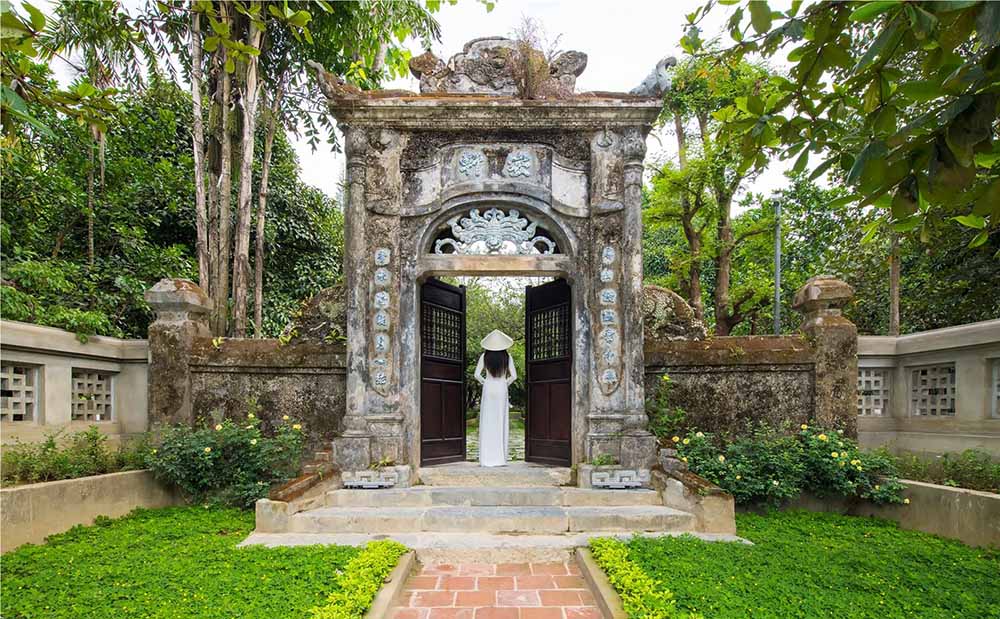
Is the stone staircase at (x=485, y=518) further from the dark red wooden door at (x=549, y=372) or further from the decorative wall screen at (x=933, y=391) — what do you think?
the decorative wall screen at (x=933, y=391)

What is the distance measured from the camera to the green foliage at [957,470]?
519cm

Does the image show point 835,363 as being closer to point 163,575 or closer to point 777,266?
point 777,266

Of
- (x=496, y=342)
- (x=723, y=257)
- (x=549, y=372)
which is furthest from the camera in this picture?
(x=723, y=257)

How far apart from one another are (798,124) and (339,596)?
12.4 ft

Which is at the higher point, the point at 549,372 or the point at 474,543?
the point at 549,372

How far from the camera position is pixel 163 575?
422cm

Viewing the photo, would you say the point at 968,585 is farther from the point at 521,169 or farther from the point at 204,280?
the point at 204,280

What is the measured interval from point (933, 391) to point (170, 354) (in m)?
8.65

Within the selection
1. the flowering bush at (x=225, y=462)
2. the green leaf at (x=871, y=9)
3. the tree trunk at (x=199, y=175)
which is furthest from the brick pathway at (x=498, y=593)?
the tree trunk at (x=199, y=175)

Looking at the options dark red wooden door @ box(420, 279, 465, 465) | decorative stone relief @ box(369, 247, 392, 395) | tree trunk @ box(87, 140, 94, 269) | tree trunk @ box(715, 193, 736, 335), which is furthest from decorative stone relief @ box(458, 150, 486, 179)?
tree trunk @ box(715, 193, 736, 335)

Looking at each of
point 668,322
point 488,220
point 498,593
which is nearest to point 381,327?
point 488,220

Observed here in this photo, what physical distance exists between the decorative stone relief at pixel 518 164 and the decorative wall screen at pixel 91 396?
5281 millimetres

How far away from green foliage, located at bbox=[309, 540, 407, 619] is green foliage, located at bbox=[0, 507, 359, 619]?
9 centimetres

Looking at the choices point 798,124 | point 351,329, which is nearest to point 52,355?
point 351,329
